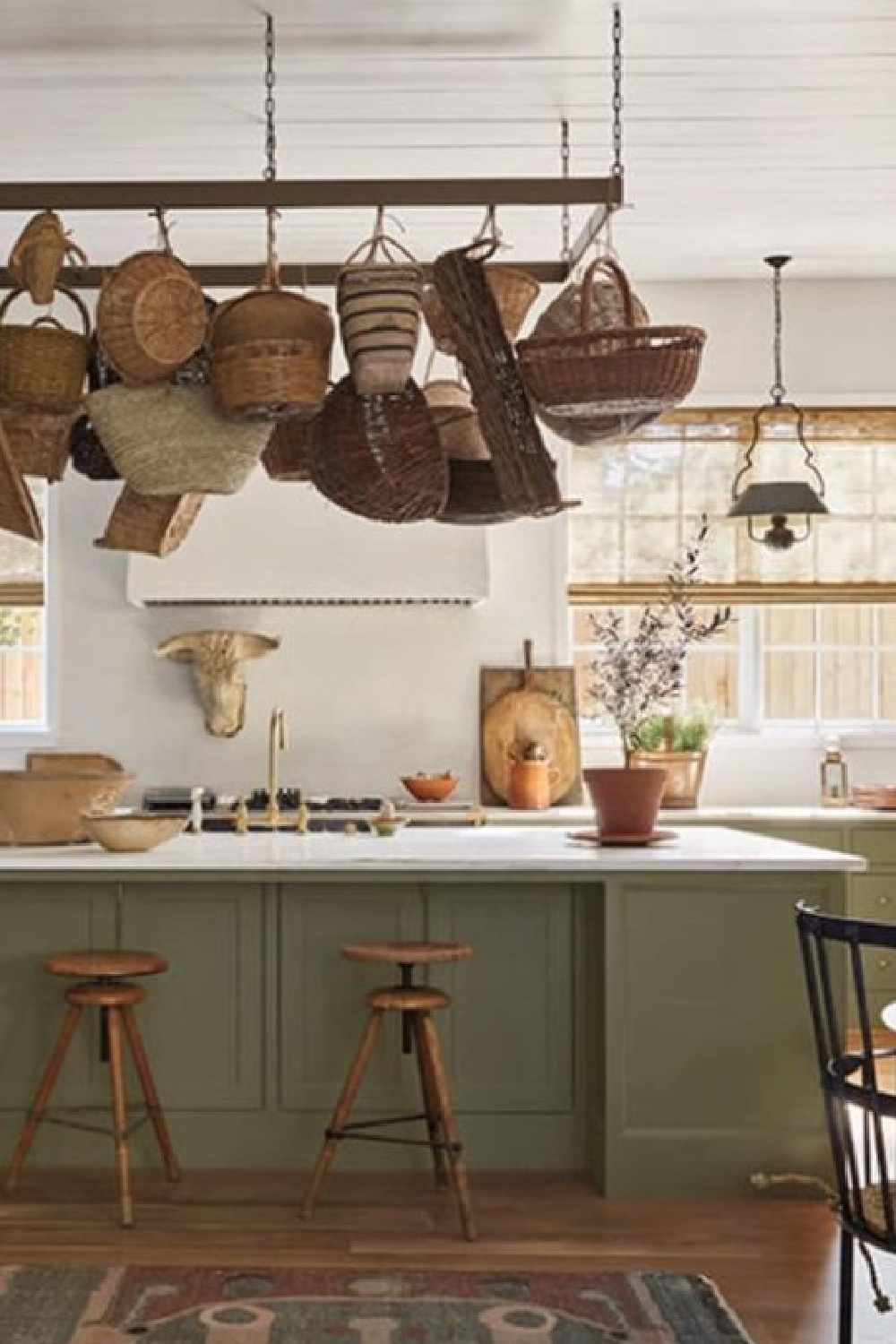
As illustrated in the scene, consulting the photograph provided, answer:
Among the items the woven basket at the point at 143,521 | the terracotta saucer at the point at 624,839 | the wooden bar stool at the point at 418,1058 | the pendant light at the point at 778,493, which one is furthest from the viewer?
the pendant light at the point at 778,493

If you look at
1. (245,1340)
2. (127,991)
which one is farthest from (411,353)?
(245,1340)

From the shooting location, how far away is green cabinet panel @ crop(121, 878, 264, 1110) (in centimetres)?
480

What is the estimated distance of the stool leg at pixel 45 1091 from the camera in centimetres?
452

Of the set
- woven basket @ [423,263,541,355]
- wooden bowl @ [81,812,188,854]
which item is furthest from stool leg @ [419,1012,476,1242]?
woven basket @ [423,263,541,355]

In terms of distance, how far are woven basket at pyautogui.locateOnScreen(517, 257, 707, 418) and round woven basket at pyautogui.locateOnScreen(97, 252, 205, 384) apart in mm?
770

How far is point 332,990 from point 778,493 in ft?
9.74

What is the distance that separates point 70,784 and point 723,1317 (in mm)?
2385

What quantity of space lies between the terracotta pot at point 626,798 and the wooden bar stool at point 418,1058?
2.18 ft

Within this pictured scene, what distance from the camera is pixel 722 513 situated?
7488 millimetres

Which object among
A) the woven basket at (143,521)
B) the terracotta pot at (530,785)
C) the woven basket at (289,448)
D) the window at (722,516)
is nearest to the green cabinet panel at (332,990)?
the woven basket at (143,521)

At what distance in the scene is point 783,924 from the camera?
464cm

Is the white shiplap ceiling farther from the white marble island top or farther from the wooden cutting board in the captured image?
the white marble island top

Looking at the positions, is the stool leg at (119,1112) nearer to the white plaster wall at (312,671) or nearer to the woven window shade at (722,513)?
the white plaster wall at (312,671)

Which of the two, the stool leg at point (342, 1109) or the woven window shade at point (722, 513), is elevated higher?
the woven window shade at point (722, 513)
